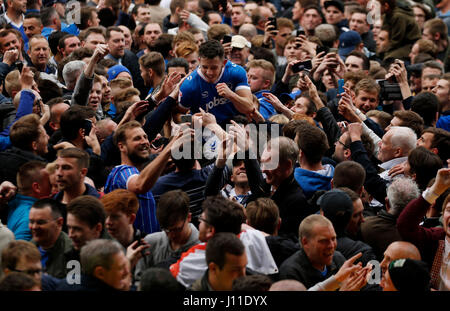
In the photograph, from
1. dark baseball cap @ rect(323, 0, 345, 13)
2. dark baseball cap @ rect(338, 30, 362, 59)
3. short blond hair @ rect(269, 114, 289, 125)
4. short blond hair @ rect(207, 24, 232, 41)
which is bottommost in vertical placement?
dark baseball cap @ rect(338, 30, 362, 59)

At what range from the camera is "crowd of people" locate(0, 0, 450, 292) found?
15.9 feet

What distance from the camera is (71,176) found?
573cm

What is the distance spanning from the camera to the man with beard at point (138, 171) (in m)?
5.77

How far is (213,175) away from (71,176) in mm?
1003

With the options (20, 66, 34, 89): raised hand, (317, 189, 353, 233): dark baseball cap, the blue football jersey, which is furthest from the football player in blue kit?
(317, 189, 353, 233): dark baseball cap

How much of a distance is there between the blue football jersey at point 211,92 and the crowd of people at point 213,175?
1cm

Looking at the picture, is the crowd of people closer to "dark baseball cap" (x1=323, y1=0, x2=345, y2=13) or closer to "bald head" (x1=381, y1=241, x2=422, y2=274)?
"bald head" (x1=381, y1=241, x2=422, y2=274)

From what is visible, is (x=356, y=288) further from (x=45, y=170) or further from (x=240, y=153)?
(x=45, y=170)

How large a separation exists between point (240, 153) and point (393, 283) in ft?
5.48

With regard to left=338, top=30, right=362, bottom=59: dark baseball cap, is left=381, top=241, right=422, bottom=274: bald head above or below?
above

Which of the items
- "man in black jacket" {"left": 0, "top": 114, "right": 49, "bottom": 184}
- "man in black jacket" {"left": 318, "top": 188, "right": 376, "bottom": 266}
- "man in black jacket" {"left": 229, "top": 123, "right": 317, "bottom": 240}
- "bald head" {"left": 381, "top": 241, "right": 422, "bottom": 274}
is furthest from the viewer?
"man in black jacket" {"left": 0, "top": 114, "right": 49, "bottom": 184}

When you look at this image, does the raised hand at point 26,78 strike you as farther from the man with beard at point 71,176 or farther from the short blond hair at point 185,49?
the short blond hair at point 185,49


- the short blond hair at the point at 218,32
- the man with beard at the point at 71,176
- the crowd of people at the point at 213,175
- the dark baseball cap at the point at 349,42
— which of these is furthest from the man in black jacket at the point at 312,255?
the dark baseball cap at the point at 349,42

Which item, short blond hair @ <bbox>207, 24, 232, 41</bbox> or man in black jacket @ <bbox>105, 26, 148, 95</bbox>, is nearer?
man in black jacket @ <bbox>105, 26, 148, 95</bbox>
